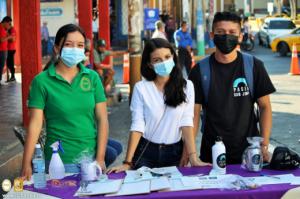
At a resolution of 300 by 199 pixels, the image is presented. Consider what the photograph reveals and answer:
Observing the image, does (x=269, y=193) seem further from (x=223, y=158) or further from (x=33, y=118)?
(x=33, y=118)

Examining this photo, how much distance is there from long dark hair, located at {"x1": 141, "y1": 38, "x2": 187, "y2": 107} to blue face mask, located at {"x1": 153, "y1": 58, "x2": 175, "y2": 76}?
64 millimetres

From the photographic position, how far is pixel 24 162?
4.52 meters

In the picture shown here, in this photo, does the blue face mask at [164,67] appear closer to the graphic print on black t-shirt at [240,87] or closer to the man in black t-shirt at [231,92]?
the man in black t-shirt at [231,92]

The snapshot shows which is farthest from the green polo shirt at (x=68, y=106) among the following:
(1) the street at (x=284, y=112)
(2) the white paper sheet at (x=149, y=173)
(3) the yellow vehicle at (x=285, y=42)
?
(3) the yellow vehicle at (x=285, y=42)

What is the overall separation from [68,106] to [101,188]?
786 millimetres

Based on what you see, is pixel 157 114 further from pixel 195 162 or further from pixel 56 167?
pixel 56 167

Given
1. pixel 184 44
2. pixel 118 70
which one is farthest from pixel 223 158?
pixel 118 70

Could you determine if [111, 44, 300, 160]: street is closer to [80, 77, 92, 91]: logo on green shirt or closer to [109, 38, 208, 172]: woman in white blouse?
[109, 38, 208, 172]: woman in white blouse

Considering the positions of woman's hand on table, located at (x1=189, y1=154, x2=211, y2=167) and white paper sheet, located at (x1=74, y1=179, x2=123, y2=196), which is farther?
woman's hand on table, located at (x1=189, y1=154, x2=211, y2=167)

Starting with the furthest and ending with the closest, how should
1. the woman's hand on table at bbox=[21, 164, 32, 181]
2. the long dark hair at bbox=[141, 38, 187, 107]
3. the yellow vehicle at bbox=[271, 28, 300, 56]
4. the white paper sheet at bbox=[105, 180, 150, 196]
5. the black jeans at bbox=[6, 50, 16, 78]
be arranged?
1. the yellow vehicle at bbox=[271, 28, 300, 56]
2. the black jeans at bbox=[6, 50, 16, 78]
3. the long dark hair at bbox=[141, 38, 187, 107]
4. the woman's hand on table at bbox=[21, 164, 32, 181]
5. the white paper sheet at bbox=[105, 180, 150, 196]

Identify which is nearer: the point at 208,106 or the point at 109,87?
the point at 208,106

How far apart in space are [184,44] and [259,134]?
14.4m

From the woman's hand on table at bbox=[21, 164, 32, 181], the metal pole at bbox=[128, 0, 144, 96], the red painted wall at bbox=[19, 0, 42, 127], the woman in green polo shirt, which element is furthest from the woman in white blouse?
the metal pole at bbox=[128, 0, 144, 96]

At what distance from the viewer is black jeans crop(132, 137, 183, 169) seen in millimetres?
4820
